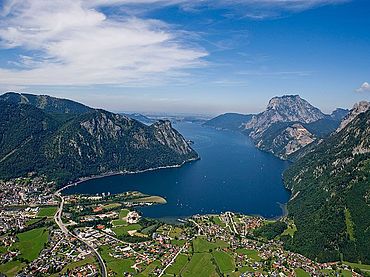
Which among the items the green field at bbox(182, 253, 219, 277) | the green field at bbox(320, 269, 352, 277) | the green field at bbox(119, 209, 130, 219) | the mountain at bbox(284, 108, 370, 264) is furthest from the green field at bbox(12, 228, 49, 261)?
the green field at bbox(320, 269, 352, 277)

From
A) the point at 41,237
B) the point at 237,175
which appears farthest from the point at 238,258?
the point at 237,175

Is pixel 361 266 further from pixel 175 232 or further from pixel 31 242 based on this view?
pixel 31 242

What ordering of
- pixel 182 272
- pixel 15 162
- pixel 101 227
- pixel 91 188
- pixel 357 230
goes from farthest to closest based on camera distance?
pixel 15 162, pixel 91 188, pixel 101 227, pixel 357 230, pixel 182 272

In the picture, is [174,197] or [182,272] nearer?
[182,272]

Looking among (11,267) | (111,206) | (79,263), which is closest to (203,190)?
(111,206)

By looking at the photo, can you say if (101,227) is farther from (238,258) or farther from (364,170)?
(364,170)

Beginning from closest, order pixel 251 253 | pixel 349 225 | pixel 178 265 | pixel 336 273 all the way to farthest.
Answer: pixel 336 273, pixel 178 265, pixel 251 253, pixel 349 225
